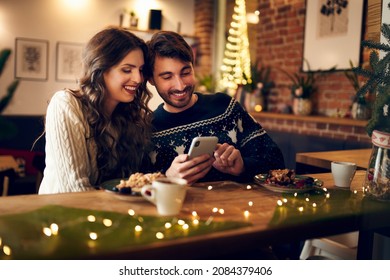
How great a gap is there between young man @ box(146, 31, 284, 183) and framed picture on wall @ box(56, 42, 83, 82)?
3.85 meters

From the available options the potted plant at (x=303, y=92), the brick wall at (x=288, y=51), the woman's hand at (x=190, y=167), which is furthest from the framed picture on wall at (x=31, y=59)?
the woman's hand at (x=190, y=167)

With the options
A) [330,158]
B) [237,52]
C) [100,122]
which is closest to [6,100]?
[100,122]

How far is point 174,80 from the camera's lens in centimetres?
194

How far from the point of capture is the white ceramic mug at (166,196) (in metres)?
1.12

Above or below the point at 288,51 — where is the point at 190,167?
below

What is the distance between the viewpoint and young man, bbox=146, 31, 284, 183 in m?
1.93

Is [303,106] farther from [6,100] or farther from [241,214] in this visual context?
[6,100]

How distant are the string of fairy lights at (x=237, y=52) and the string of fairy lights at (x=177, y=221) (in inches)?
155

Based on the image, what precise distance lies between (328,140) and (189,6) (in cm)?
346

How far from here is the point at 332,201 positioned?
4.43 ft

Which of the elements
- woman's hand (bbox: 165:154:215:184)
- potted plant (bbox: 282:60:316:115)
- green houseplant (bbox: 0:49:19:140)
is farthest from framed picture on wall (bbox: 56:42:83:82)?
green houseplant (bbox: 0:49:19:140)

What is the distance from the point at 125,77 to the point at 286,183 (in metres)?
0.78

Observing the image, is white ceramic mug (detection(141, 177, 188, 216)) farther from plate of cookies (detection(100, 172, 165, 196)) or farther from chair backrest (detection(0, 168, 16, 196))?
chair backrest (detection(0, 168, 16, 196))
